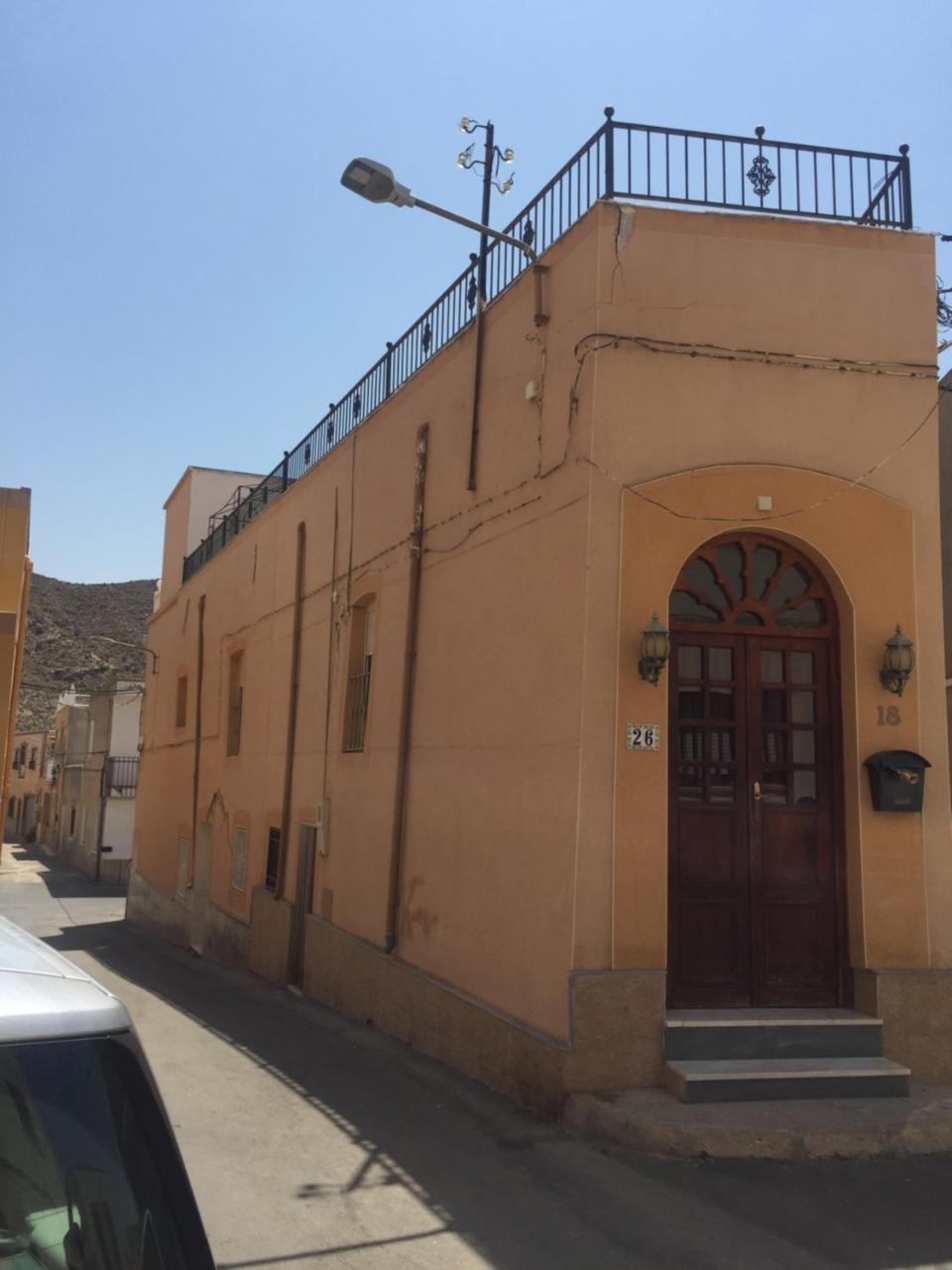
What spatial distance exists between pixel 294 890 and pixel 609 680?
7781 millimetres

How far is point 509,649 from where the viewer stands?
8.11 m

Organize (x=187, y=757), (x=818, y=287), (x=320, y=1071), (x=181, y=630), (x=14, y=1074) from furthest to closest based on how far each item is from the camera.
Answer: (x=181, y=630) < (x=187, y=757) < (x=320, y=1071) < (x=818, y=287) < (x=14, y=1074)

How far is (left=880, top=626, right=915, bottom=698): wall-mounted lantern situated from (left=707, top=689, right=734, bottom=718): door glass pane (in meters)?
1.01

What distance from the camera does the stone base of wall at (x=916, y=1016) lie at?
271 inches

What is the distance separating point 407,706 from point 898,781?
14.5 feet

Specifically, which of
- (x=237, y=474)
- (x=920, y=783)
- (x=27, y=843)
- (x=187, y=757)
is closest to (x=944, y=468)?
(x=920, y=783)

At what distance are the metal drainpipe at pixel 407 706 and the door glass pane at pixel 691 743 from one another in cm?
320

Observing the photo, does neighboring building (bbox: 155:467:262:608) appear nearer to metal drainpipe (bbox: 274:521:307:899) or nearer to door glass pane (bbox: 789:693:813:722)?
metal drainpipe (bbox: 274:521:307:899)

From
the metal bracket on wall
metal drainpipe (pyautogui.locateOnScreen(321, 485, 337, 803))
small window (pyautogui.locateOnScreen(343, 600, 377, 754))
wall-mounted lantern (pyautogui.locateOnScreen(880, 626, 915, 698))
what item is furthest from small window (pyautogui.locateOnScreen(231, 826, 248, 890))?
wall-mounted lantern (pyautogui.locateOnScreen(880, 626, 915, 698))

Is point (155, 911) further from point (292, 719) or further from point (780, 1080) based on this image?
point (780, 1080)

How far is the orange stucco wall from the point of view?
23.1 feet

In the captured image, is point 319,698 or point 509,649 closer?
point 509,649

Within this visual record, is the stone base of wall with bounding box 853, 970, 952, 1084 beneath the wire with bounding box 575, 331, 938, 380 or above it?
beneath

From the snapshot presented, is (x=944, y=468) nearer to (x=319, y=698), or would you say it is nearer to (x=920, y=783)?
(x=920, y=783)
